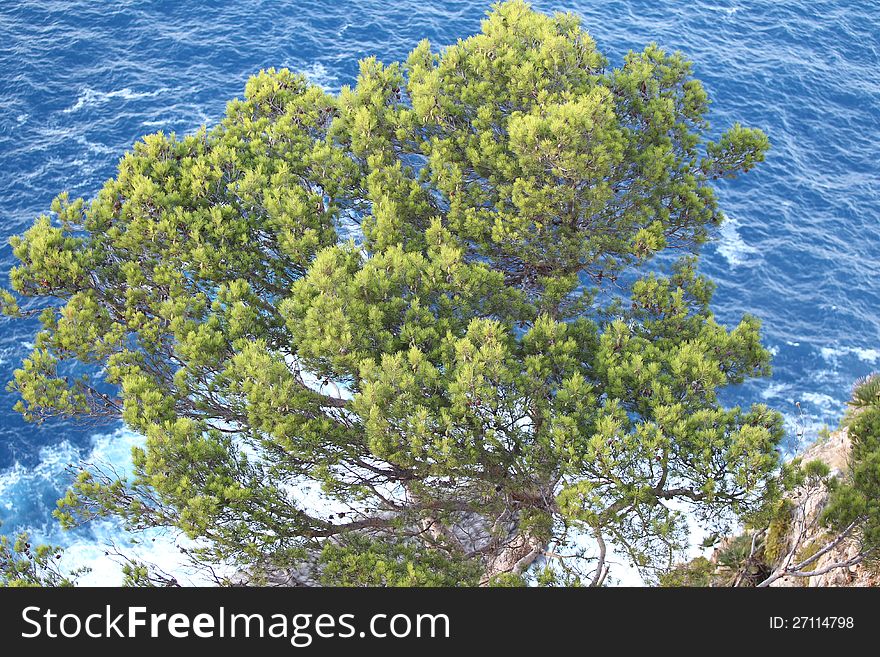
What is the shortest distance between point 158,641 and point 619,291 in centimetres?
4447

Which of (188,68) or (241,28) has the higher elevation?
(241,28)

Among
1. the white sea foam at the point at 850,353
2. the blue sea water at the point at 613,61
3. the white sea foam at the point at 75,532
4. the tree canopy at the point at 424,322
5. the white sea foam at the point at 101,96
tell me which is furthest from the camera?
the white sea foam at the point at 101,96

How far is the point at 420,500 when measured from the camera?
3303 cm

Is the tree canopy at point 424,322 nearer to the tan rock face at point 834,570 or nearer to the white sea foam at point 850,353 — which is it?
the tan rock face at point 834,570

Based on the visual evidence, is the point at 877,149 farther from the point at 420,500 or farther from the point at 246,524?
the point at 246,524

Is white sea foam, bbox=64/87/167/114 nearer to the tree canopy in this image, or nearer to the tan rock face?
the tree canopy

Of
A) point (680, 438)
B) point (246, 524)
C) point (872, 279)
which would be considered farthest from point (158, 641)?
point (872, 279)

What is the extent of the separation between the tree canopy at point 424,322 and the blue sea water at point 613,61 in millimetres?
18835

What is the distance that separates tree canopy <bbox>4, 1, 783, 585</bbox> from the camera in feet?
92.5

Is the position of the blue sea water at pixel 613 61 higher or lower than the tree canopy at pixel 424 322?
higher

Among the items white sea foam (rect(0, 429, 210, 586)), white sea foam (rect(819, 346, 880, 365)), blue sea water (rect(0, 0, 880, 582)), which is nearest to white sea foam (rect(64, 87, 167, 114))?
blue sea water (rect(0, 0, 880, 582))

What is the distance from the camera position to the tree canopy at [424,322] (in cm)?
2820

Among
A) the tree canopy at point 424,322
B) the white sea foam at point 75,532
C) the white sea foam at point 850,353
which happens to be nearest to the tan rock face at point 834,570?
the tree canopy at point 424,322

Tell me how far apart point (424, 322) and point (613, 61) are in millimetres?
58444
